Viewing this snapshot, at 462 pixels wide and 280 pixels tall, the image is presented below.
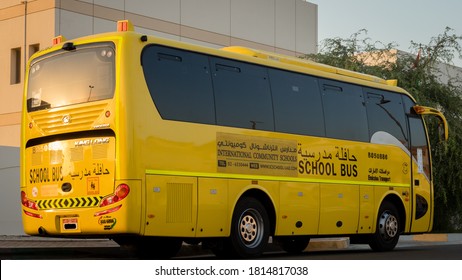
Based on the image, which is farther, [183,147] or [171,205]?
[183,147]

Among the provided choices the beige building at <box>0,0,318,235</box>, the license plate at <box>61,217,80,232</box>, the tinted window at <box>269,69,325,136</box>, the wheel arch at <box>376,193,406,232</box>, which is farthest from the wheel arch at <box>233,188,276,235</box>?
the beige building at <box>0,0,318,235</box>

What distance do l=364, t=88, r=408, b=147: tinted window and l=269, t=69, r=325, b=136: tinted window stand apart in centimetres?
217

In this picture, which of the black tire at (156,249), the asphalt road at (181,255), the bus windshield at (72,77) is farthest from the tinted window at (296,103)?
the bus windshield at (72,77)

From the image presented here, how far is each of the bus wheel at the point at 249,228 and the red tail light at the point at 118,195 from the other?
8.42 feet

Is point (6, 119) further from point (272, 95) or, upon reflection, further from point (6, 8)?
point (272, 95)

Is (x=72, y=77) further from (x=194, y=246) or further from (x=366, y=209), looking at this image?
(x=366, y=209)

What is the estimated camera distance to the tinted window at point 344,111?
64.6 feet

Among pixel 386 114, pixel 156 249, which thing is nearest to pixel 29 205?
pixel 156 249

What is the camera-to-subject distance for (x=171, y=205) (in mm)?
15609

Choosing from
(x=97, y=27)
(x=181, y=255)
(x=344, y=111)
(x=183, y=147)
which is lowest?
(x=181, y=255)

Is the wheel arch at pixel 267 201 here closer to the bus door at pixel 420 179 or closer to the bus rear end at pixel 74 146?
the bus rear end at pixel 74 146

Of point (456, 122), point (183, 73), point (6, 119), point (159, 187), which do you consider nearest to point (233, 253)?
point (159, 187)

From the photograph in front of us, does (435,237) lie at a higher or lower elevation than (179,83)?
lower

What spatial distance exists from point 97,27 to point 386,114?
59.8 feet
